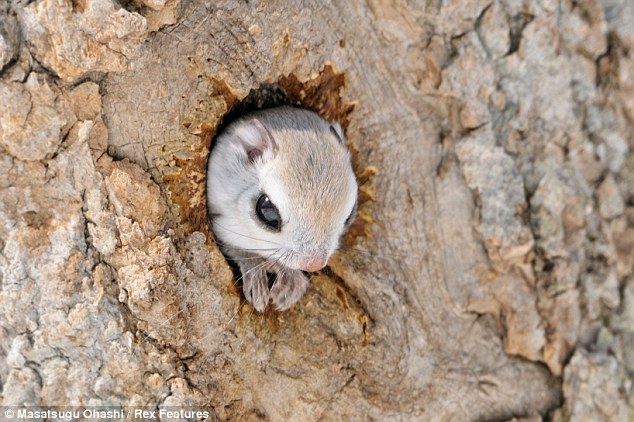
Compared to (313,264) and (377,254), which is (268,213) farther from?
(377,254)

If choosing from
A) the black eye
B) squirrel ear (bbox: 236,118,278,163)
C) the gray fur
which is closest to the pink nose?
the gray fur

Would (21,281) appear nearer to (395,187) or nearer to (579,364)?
(395,187)

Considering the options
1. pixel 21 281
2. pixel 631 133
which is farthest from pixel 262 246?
pixel 631 133

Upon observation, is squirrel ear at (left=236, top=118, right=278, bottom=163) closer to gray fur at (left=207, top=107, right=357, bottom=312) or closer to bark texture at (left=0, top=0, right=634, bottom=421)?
gray fur at (left=207, top=107, right=357, bottom=312)

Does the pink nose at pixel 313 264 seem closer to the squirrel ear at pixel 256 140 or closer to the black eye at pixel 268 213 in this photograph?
the black eye at pixel 268 213

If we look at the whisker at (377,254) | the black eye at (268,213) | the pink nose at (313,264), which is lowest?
the whisker at (377,254)

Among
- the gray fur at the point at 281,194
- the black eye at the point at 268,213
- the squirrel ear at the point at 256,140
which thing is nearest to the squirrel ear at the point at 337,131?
the gray fur at the point at 281,194

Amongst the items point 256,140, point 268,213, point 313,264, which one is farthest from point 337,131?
point 313,264
